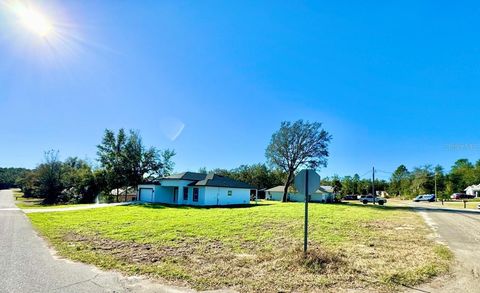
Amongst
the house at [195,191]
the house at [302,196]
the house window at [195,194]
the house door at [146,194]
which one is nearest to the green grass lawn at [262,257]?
the house at [195,191]

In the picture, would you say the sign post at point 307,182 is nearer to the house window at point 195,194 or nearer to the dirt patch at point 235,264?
the dirt patch at point 235,264

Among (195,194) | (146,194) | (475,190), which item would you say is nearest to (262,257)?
(195,194)

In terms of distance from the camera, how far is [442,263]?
669 cm

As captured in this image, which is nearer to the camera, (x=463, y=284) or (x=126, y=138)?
(x=463, y=284)

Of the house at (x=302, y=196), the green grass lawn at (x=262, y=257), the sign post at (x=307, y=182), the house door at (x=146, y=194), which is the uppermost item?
the sign post at (x=307, y=182)

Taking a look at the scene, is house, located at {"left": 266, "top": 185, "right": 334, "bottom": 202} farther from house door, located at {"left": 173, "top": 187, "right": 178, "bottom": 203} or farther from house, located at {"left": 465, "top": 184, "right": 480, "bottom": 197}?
house, located at {"left": 465, "top": 184, "right": 480, "bottom": 197}

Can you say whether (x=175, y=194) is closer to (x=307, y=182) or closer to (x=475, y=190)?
(x=307, y=182)

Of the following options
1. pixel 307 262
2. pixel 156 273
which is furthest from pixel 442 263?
pixel 156 273

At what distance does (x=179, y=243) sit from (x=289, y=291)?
510 cm

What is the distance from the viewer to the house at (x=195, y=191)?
31.5m

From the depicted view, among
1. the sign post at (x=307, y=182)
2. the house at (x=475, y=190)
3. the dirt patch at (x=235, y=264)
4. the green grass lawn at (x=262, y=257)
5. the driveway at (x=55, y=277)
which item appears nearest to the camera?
the driveway at (x=55, y=277)

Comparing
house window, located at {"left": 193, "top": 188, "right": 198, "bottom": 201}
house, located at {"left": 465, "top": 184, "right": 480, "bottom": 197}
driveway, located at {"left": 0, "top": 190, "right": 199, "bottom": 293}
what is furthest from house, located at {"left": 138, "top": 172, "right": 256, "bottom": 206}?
house, located at {"left": 465, "top": 184, "right": 480, "bottom": 197}

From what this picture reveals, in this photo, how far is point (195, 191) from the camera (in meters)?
32.1

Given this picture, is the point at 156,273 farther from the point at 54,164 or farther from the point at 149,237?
the point at 54,164
